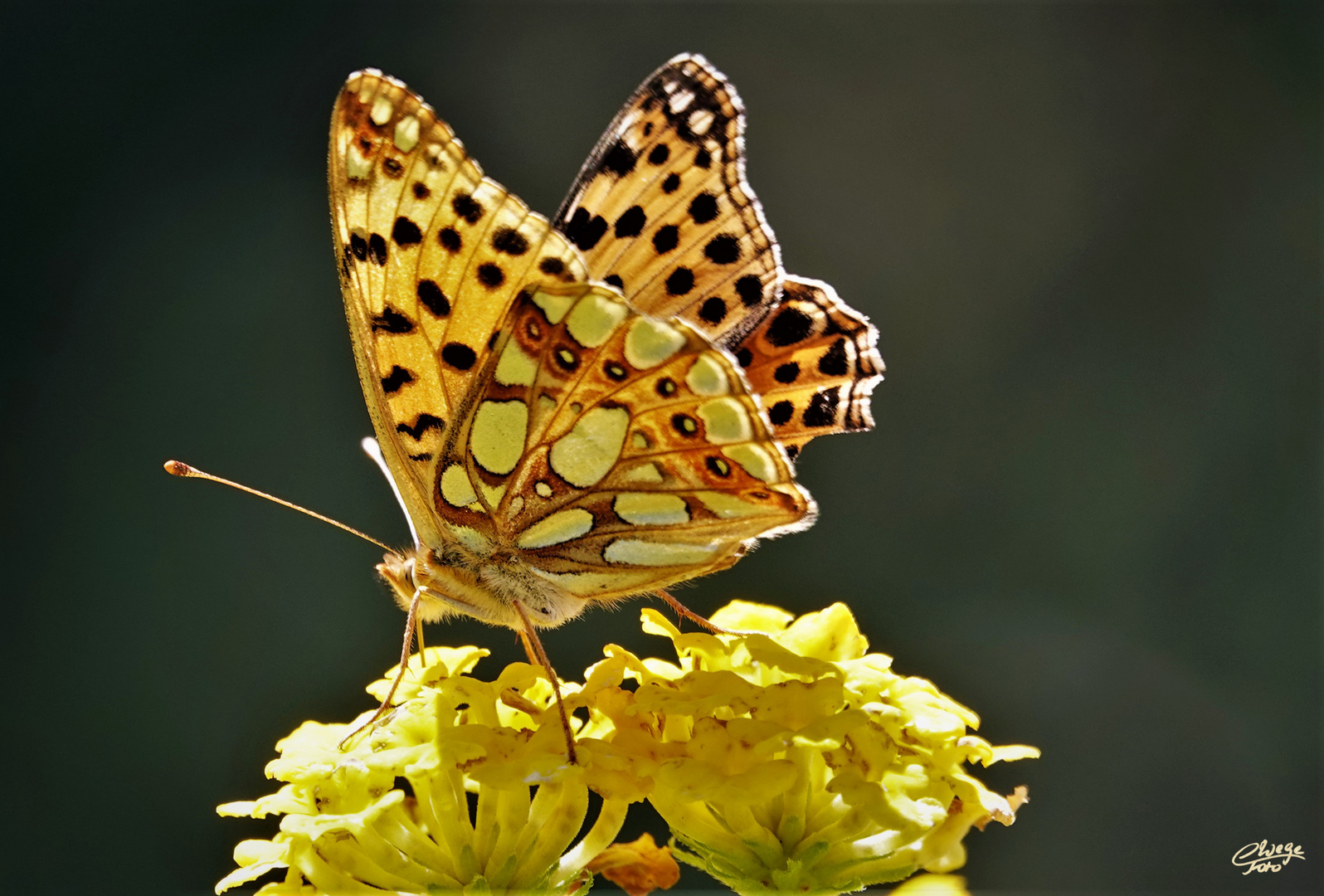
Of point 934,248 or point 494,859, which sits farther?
point 934,248

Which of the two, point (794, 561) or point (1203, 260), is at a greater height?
point (1203, 260)

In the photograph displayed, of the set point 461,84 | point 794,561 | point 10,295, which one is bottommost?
point 794,561

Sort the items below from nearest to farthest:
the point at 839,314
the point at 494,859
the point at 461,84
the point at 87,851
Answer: the point at 494,859, the point at 839,314, the point at 87,851, the point at 461,84

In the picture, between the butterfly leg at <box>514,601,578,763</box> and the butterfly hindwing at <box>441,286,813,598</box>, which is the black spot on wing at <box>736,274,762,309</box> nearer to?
the butterfly hindwing at <box>441,286,813,598</box>

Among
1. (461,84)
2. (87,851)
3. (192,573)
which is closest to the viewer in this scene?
(87,851)

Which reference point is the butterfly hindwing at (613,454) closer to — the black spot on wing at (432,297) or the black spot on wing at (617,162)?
the black spot on wing at (432,297)

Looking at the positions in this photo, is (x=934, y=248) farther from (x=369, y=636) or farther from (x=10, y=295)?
(x=10, y=295)

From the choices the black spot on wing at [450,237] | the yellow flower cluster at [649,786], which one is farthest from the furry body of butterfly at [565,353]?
the yellow flower cluster at [649,786]

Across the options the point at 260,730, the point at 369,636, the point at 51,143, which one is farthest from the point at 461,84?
the point at 260,730

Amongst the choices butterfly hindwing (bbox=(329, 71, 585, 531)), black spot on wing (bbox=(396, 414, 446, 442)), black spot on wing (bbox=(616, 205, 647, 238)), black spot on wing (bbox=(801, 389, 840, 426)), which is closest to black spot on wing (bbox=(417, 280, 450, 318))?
butterfly hindwing (bbox=(329, 71, 585, 531))
